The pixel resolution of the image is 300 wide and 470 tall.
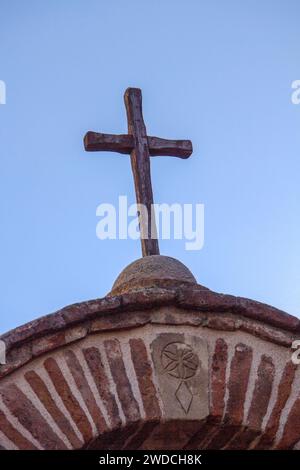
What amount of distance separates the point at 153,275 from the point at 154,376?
57 centimetres

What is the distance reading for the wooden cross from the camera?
427 cm

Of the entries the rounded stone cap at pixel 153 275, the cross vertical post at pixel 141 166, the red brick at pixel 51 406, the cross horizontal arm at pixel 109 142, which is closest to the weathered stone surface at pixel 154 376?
the red brick at pixel 51 406

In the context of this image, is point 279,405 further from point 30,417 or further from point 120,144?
point 120,144

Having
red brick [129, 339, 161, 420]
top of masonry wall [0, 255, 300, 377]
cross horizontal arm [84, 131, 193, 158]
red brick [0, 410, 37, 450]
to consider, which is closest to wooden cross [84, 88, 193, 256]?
cross horizontal arm [84, 131, 193, 158]

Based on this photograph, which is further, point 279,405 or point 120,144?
point 120,144

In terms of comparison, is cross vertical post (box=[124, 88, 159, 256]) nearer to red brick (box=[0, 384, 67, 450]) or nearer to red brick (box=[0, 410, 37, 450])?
red brick (box=[0, 384, 67, 450])

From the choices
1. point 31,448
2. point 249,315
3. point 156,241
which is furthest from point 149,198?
point 31,448

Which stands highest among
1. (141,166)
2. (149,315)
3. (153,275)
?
(141,166)

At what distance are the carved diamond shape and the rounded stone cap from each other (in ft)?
1.66

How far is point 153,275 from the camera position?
3723mm

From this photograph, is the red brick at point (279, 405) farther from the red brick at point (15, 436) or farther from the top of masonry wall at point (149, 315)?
the red brick at point (15, 436)

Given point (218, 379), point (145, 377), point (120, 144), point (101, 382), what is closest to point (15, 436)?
point (101, 382)

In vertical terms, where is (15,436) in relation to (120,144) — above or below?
below
